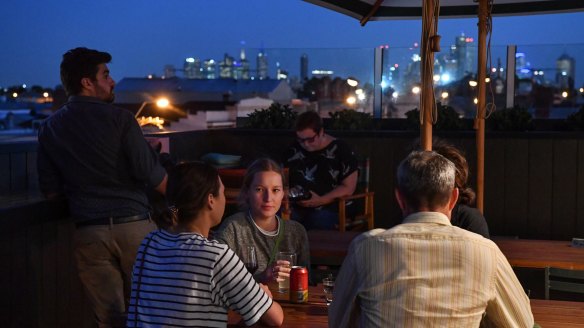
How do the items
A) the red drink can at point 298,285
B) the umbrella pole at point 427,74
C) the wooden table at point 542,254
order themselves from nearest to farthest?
the red drink can at point 298,285
the umbrella pole at point 427,74
the wooden table at point 542,254

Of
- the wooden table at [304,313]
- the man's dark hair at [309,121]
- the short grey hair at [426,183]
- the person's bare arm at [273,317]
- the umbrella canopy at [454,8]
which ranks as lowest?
the wooden table at [304,313]

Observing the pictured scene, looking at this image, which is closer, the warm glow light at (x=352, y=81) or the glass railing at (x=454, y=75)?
the glass railing at (x=454, y=75)

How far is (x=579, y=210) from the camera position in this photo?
7.05 metres

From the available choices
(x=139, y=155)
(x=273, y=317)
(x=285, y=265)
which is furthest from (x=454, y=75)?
(x=273, y=317)

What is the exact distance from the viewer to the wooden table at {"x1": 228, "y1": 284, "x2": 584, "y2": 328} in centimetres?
259

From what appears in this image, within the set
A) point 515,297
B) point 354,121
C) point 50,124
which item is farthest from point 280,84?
point 515,297

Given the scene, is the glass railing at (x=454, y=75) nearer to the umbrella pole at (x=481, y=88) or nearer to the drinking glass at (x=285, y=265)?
the umbrella pole at (x=481, y=88)

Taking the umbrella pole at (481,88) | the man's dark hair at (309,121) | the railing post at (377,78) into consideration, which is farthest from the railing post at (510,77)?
the umbrella pole at (481,88)

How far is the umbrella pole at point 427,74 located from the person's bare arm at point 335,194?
8.34 ft

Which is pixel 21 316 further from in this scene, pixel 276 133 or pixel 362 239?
pixel 276 133

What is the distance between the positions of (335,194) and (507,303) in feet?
13.1

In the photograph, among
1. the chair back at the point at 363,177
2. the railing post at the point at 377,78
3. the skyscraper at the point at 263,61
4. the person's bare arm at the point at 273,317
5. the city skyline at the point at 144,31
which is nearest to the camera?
the person's bare arm at the point at 273,317

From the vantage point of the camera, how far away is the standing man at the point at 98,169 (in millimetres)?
3445

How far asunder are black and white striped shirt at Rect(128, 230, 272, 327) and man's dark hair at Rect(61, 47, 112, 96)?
143cm
